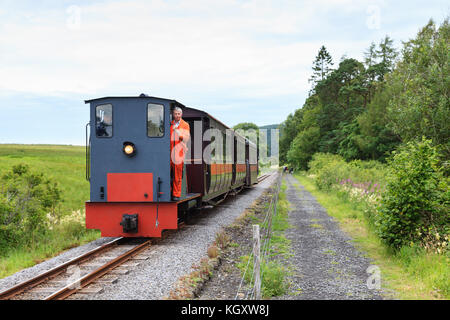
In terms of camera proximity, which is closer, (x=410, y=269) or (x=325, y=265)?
(x=410, y=269)

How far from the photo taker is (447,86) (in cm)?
1379

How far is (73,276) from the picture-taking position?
5934 millimetres

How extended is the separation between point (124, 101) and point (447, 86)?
12.0 m

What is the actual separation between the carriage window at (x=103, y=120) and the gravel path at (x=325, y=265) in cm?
500

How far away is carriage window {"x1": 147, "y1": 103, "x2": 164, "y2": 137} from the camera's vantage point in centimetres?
840

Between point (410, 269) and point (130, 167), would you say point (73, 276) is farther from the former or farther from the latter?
point (410, 269)

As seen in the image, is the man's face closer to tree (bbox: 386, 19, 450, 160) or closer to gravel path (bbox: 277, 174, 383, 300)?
gravel path (bbox: 277, 174, 383, 300)

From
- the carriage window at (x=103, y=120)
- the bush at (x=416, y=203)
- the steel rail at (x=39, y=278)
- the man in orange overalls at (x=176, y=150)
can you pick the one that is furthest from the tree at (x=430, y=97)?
the steel rail at (x=39, y=278)

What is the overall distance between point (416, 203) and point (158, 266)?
494cm

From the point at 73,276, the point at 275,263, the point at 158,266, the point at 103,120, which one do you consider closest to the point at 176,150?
the point at 103,120

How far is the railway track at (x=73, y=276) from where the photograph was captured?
515cm

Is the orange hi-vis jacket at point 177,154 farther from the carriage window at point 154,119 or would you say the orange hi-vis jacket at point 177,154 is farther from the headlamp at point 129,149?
the headlamp at point 129,149
